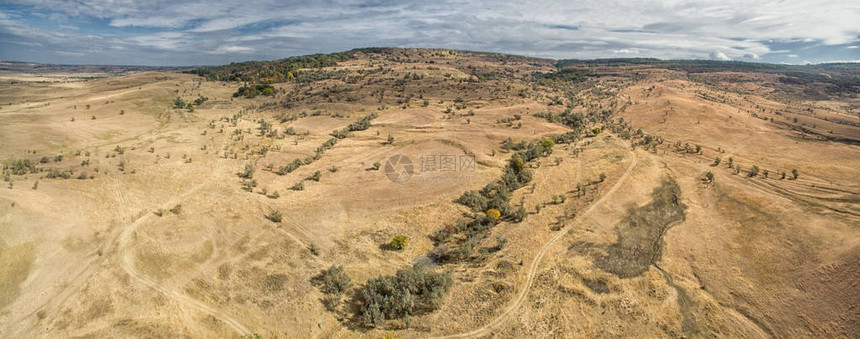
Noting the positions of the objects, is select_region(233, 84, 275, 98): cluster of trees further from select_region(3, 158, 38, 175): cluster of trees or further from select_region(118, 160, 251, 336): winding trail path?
select_region(118, 160, 251, 336): winding trail path

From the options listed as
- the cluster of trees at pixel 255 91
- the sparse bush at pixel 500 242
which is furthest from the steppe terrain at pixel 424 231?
the cluster of trees at pixel 255 91

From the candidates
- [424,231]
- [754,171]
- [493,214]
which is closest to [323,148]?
[424,231]

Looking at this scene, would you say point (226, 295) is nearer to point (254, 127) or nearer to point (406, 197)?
point (406, 197)

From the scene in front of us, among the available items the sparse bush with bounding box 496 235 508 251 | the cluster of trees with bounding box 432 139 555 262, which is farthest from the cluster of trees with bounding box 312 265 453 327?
the sparse bush with bounding box 496 235 508 251

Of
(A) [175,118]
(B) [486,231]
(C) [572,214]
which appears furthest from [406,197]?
(A) [175,118]

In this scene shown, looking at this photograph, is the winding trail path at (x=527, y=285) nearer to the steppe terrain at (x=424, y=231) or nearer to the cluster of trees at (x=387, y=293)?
the steppe terrain at (x=424, y=231)

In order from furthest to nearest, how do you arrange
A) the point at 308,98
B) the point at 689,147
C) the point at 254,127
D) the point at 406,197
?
1. the point at 308,98
2. the point at 254,127
3. the point at 689,147
4. the point at 406,197

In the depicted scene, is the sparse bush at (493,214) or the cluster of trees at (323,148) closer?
the sparse bush at (493,214)

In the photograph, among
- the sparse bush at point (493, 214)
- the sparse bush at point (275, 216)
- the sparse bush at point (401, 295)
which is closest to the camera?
the sparse bush at point (401, 295)
